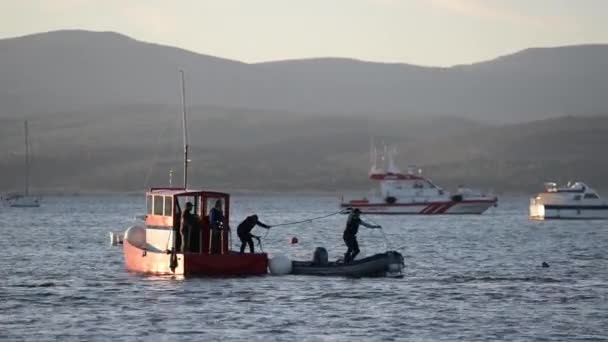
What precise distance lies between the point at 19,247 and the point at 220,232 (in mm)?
26310

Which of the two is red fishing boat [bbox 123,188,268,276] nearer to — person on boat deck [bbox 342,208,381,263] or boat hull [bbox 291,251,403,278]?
boat hull [bbox 291,251,403,278]

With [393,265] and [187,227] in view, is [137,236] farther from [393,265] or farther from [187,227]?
[393,265]

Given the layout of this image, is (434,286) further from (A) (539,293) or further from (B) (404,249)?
(B) (404,249)

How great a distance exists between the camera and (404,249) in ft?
238

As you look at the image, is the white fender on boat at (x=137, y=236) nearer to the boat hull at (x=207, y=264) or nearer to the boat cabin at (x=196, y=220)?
the boat hull at (x=207, y=264)

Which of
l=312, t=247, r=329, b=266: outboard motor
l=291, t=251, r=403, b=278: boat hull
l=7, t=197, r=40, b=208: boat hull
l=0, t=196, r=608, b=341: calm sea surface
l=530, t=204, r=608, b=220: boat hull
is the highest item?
l=7, t=197, r=40, b=208: boat hull

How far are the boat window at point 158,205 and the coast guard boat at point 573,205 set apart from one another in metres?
69.7

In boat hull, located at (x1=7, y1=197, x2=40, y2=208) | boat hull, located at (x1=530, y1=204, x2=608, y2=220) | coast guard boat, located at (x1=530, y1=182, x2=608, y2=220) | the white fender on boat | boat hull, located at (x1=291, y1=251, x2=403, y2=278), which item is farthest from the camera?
boat hull, located at (x1=7, y1=197, x2=40, y2=208)

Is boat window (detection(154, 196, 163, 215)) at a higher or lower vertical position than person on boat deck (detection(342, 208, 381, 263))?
higher

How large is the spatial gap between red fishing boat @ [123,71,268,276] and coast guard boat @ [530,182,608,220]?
69.3m

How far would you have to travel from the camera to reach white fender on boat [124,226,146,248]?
5197 centimetres

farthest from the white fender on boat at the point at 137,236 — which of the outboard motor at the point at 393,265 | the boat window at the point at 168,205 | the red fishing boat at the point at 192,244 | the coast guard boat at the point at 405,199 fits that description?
the coast guard boat at the point at 405,199

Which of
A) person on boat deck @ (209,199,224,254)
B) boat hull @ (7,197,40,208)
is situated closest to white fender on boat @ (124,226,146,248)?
person on boat deck @ (209,199,224,254)

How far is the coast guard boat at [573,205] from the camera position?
383 feet
